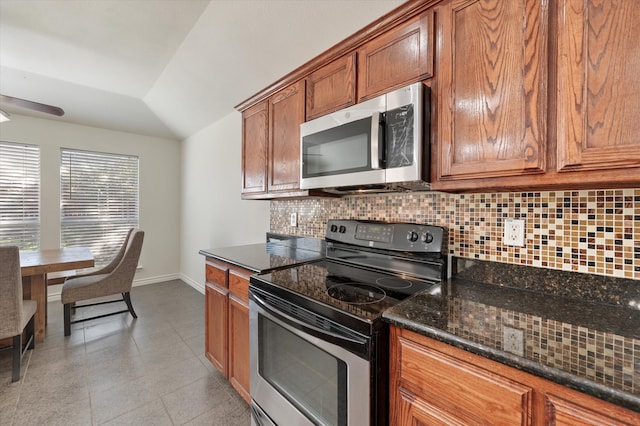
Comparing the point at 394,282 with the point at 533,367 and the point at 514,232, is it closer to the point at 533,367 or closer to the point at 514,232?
the point at 514,232

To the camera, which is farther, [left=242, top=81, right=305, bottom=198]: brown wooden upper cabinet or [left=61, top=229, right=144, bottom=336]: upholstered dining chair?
[left=61, top=229, right=144, bottom=336]: upholstered dining chair

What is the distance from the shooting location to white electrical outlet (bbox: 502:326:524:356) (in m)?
0.71

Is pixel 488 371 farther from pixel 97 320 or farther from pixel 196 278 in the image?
pixel 196 278

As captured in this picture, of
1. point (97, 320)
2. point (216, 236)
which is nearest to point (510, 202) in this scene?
point (216, 236)

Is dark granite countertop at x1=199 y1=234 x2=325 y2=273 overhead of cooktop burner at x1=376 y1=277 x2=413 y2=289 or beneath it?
overhead

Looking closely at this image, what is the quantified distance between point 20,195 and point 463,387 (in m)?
5.12

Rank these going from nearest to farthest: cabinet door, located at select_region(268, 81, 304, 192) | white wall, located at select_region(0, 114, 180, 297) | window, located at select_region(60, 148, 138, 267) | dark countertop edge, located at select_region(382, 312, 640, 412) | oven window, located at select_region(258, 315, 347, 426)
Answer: dark countertop edge, located at select_region(382, 312, 640, 412), oven window, located at select_region(258, 315, 347, 426), cabinet door, located at select_region(268, 81, 304, 192), white wall, located at select_region(0, 114, 180, 297), window, located at select_region(60, 148, 138, 267)

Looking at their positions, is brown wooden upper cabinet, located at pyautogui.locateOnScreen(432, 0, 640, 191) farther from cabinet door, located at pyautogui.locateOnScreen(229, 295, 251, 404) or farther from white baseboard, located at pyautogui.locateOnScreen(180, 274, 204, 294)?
white baseboard, located at pyautogui.locateOnScreen(180, 274, 204, 294)

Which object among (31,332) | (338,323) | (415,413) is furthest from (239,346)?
(31,332)

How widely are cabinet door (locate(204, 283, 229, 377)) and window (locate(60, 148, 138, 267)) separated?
3.20 m

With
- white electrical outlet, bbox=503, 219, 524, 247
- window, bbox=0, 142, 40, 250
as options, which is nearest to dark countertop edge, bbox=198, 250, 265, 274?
white electrical outlet, bbox=503, 219, 524, 247

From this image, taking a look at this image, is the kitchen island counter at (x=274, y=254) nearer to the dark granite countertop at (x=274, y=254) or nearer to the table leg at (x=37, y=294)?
the dark granite countertop at (x=274, y=254)

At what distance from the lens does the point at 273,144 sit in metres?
2.05

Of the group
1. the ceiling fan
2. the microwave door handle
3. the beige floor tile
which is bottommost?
the beige floor tile
